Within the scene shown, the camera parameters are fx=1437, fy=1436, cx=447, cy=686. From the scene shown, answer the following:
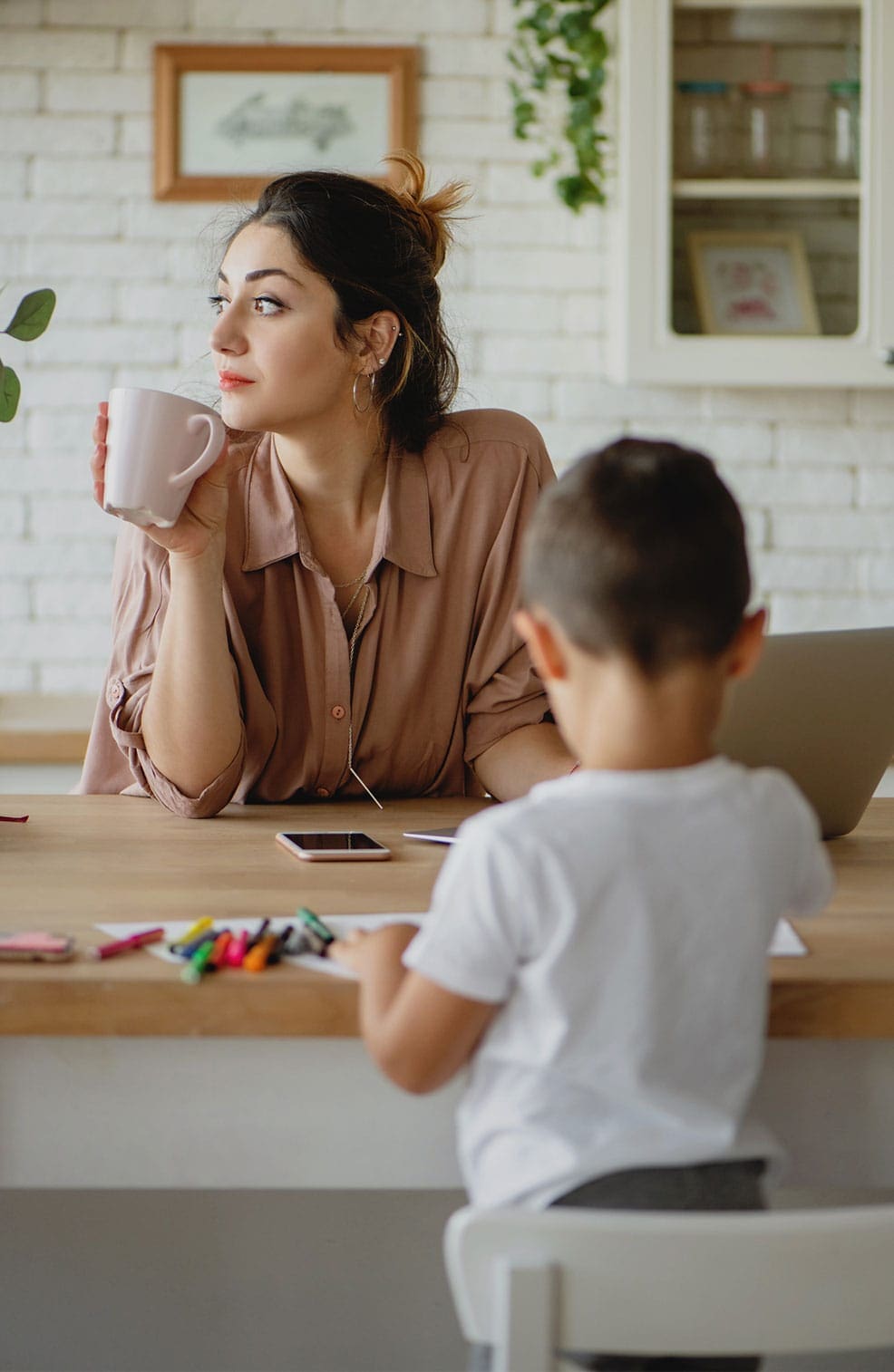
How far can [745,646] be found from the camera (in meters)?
0.77

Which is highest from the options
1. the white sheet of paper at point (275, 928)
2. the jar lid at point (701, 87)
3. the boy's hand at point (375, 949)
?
the jar lid at point (701, 87)

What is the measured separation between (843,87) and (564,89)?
52cm

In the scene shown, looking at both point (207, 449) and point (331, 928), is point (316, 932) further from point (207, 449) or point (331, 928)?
point (207, 449)

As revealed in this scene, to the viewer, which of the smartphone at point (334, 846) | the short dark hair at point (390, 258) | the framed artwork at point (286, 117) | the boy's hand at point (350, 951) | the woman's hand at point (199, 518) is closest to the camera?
the boy's hand at point (350, 951)

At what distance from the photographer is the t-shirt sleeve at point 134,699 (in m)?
→ 1.39

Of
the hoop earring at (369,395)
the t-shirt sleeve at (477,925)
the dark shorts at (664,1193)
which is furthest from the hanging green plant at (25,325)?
the dark shorts at (664,1193)

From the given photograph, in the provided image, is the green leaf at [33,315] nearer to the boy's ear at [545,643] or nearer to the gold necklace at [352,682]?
the gold necklace at [352,682]

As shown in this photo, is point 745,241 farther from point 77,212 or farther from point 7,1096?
point 7,1096

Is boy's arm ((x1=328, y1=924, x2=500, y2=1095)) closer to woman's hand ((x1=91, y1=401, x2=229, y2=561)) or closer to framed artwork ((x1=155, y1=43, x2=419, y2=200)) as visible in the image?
woman's hand ((x1=91, y1=401, x2=229, y2=561))

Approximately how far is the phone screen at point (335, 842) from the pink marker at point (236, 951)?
27cm

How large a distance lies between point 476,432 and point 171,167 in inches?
50.1

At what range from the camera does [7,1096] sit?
874 millimetres

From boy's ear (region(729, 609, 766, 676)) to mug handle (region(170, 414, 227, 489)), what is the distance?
67 centimetres

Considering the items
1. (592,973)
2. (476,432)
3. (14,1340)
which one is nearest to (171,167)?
(476,432)
